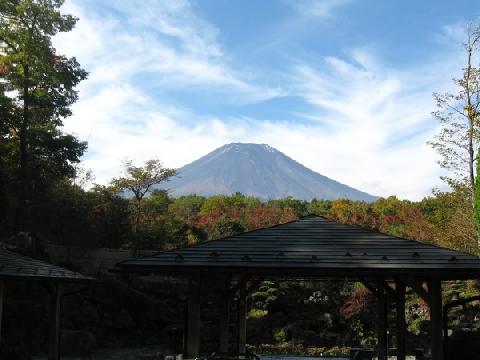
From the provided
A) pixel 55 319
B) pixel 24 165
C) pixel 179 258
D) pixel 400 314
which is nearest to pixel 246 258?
pixel 179 258

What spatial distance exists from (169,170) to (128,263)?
2997 cm

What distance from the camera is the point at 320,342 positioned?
2339 centimetres

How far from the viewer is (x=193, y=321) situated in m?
9.17

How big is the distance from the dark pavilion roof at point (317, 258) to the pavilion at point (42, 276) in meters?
2.60

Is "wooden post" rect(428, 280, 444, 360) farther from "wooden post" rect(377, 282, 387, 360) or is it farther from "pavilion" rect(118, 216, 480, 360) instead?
"wooden post" rect(377, 282, 387, 360)

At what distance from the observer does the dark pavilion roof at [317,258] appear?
8.77m

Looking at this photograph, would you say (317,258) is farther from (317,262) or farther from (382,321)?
(382,321)

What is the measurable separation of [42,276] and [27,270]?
0.31 m

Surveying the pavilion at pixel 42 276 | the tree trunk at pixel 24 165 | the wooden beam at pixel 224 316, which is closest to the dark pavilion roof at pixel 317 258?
the wooden beam at pixel 224 316

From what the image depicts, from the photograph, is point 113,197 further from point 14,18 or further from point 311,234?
point 311,234

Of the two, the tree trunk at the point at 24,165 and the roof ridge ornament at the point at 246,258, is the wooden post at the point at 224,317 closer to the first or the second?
the roof ridge ornament at the point at 246,258

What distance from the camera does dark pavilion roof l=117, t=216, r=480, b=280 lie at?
877 centimetres

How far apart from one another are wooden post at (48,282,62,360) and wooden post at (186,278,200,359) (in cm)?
461

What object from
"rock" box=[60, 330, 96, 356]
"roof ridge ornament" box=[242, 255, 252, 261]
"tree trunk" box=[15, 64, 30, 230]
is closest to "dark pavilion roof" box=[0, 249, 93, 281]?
"roof ridge ornament" box=[242, 255, 252, 261]
